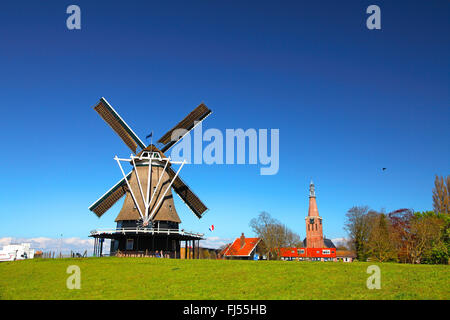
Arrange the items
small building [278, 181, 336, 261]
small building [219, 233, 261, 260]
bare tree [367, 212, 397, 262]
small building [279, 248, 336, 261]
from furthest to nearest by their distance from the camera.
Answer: small building [278, 181, 336, 261]
small building [279, 248, 336, 261]
small building [219, 233, 261, 260]
bare tree [367, 212, 397, 262]

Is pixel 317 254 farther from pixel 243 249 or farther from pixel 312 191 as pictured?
pixel 243 249

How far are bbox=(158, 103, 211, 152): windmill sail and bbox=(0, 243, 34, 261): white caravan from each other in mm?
43959

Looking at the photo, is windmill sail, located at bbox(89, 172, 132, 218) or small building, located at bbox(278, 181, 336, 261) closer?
windmill sail, located at bbox(89, 172, 132, 218)

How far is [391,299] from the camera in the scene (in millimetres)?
12961

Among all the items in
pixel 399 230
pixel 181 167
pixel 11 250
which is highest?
pixel 181 167

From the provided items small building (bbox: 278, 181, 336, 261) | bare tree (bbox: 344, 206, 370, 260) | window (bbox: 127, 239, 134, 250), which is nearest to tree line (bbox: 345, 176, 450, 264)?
bare tree (bbox: 344, 206, 370, 260)

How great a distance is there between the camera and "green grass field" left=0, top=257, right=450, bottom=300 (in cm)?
1441

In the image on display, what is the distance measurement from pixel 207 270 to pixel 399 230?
2240 inches

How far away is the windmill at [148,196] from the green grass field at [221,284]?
50.0 feet

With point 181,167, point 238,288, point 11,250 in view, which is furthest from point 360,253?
point 11,250

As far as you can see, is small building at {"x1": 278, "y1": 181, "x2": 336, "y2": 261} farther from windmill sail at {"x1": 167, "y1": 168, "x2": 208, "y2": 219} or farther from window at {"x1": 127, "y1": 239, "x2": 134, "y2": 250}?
window at {"x1": 127, "y1": 239, "x2": 134, "y2": 250}

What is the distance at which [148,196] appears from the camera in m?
39.5

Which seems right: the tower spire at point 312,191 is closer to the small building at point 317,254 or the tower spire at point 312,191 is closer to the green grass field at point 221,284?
the small building at point 317,254
